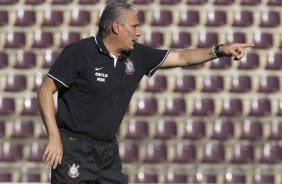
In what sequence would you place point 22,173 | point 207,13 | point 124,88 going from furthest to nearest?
point 207,13
point 22,173
point 124,88

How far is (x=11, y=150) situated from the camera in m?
8.34

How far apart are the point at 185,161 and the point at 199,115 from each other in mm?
554

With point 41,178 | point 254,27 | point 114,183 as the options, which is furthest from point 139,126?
point 114,183

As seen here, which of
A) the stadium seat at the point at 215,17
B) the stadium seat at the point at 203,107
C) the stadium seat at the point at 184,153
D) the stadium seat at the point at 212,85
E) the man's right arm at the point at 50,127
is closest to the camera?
the man's right arm at the point at 50,127

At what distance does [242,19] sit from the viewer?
9.13 metres

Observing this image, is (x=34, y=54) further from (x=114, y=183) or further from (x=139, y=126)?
(x=114, y=183)

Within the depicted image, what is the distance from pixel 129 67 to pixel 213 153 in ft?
15.2

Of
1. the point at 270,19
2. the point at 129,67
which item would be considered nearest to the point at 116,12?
the point at 129,67

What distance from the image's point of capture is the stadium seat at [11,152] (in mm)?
8317

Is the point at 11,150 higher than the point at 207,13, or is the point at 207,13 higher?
the point at 207,13

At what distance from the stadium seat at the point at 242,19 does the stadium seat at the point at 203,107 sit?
1.04 meters

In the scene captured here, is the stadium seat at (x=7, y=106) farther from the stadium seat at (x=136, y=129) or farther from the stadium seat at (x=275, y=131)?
the stadium seat at (x=275, y=131)

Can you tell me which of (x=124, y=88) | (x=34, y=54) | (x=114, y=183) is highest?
(x=34, y=54)

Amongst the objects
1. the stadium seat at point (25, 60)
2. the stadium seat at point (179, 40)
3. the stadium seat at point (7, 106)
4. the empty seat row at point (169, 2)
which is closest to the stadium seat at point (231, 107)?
the stadium seat at point (179, 40)
